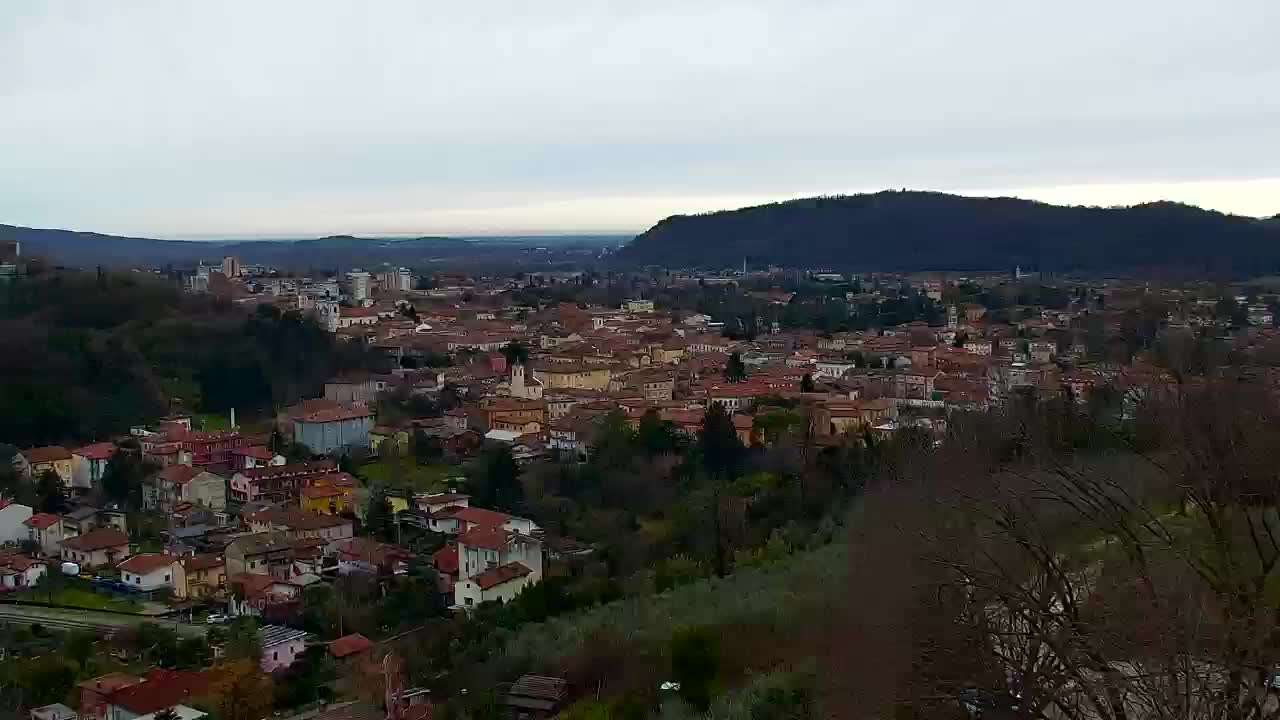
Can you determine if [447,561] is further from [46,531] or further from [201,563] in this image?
[46,531]

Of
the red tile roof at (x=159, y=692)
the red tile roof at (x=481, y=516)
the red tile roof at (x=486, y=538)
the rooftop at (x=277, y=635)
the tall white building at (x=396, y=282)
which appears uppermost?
the tall white building at (x=396, y=282)

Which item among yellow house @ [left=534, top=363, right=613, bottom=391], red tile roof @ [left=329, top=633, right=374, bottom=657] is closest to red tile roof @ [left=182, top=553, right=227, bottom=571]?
red tile roof @ [left=329, top=633, right=374, bottom=657]

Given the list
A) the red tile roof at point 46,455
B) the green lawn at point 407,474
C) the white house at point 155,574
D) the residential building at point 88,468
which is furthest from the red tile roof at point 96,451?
the white house at point 155,574

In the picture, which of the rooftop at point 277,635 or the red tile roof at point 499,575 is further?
the red tile roof at point 499,575

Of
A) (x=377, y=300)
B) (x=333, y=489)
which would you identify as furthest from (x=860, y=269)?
(x=333, y=489)

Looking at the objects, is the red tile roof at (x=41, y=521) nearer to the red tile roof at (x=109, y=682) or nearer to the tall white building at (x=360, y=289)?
the red tile roof at (x=109, y=682)

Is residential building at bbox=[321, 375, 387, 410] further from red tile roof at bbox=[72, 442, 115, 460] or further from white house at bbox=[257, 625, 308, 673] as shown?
white house at bbox=[257, 625, 308, 673]

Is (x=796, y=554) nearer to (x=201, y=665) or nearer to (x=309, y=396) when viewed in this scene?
(x=201, y=665)
